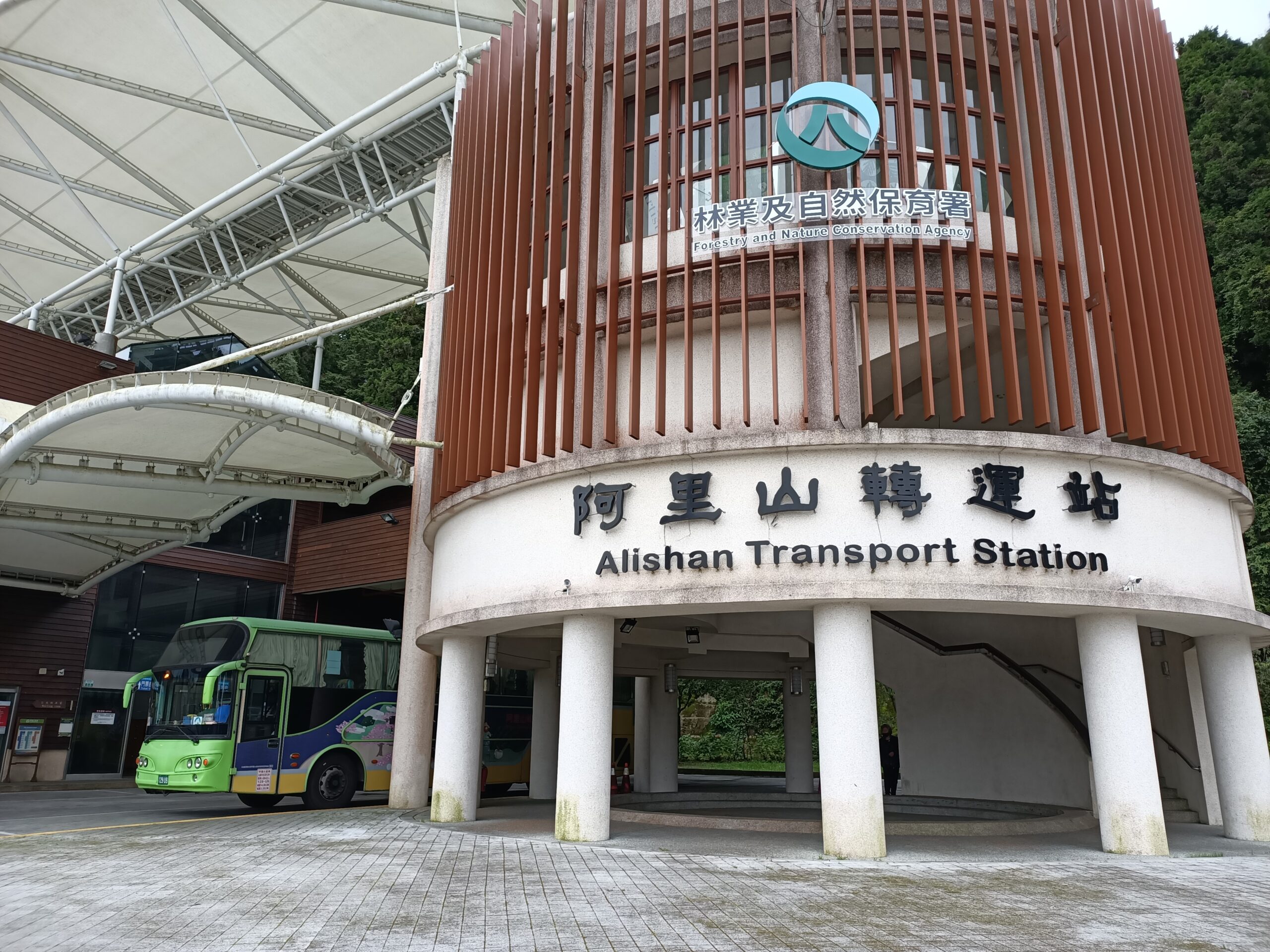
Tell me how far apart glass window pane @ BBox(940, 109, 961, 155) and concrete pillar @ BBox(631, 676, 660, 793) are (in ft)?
46.2

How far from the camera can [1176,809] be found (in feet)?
53.1

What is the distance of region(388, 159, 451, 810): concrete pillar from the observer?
58.4 ft

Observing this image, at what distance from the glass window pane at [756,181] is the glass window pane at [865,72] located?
69.7 inches

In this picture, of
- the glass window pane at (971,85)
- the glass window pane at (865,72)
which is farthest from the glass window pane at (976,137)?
the glass window pane at (865,72)

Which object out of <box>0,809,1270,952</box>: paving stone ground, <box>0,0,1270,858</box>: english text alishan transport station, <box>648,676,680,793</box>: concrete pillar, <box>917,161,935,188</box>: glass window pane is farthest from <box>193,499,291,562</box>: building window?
<box>917,161,935,188</box>: glass window pane

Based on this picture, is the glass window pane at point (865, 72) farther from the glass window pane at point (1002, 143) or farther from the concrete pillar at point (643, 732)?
the concrete pillar at point (643, 732)

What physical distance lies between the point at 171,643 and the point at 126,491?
3.49m

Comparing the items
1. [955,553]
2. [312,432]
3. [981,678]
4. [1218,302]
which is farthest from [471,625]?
[1218,302]

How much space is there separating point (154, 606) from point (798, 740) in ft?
57.6

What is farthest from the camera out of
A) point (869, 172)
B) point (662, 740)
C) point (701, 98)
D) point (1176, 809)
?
point (662, 740)

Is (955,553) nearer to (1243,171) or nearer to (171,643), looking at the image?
(171,643)

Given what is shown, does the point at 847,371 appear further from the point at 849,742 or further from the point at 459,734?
the point at 459,734

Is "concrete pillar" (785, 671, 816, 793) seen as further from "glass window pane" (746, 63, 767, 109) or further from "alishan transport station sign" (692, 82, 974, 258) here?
"glass window pane" (746, 63, 767, 109)

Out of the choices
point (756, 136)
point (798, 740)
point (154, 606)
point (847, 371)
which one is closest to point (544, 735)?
point (798, 740)
